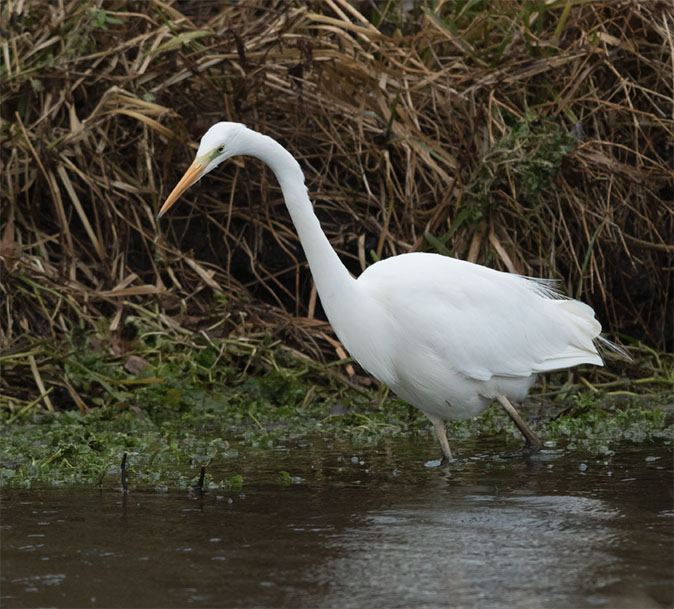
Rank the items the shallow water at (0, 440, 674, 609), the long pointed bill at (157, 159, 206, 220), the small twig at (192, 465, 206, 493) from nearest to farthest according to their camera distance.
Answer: the shallow water at (0, 440, 674, 609) → the small twig at (192, 465, 206, 493) → the long pointed bill at (157, 159, 206, 220)

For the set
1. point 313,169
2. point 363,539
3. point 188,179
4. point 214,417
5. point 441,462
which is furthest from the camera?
point 313,169

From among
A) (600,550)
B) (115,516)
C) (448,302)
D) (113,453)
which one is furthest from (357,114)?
(600,550)

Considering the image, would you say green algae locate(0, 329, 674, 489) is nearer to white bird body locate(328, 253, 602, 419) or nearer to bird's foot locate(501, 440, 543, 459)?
bird's foot locate(501, 440, 543, 459)

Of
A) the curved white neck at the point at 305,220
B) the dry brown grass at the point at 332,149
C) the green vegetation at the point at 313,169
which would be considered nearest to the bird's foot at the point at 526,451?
the curved white neck at the point at 305,220

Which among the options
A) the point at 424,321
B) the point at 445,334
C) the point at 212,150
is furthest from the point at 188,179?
the point at 445,334

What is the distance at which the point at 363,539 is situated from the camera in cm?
278

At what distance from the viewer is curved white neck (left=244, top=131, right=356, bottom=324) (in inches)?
158

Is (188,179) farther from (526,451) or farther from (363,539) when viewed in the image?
(526,451)

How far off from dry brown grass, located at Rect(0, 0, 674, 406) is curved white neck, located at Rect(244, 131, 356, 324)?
1.78 metres

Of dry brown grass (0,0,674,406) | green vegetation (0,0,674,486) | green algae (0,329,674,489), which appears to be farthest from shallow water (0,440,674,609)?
dry brown grass (0,0,674,406)

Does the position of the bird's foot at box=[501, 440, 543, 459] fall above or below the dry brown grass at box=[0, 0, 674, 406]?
below

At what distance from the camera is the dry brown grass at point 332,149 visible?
6.07 m

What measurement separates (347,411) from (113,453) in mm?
1503

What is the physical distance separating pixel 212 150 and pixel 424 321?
107 cm
